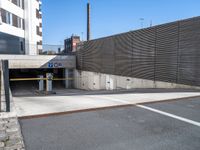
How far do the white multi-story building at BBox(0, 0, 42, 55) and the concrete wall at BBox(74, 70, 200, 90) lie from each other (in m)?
6.50

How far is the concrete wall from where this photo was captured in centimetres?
1281

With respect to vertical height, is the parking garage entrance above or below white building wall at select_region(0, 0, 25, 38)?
below

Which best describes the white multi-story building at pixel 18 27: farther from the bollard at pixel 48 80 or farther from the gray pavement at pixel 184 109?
the gray pavement at pixel 184 109

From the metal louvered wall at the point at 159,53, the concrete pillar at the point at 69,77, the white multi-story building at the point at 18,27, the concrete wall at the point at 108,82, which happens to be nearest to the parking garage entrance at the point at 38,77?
the concrete pillar at the point at 69,77

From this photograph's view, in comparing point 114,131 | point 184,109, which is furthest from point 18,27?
point 114,131

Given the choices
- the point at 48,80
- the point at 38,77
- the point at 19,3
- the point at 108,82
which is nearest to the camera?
the point at 48,80

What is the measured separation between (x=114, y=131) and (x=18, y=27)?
2563 cm

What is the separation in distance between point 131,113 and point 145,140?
156 cm

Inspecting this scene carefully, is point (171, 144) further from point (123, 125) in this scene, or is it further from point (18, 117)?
point (18, 117)

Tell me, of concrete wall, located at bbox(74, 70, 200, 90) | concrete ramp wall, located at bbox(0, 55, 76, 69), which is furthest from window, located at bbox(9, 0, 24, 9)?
concrete wall, located at bbox(74, 70, 200, 90)

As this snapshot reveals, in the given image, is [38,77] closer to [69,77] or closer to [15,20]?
[69,77]

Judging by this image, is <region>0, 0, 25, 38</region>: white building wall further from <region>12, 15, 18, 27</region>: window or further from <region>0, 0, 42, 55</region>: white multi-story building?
<region>12, 15, 18, 27</region>: window

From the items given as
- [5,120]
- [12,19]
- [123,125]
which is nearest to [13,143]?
[5,120]

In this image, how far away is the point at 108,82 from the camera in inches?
714
